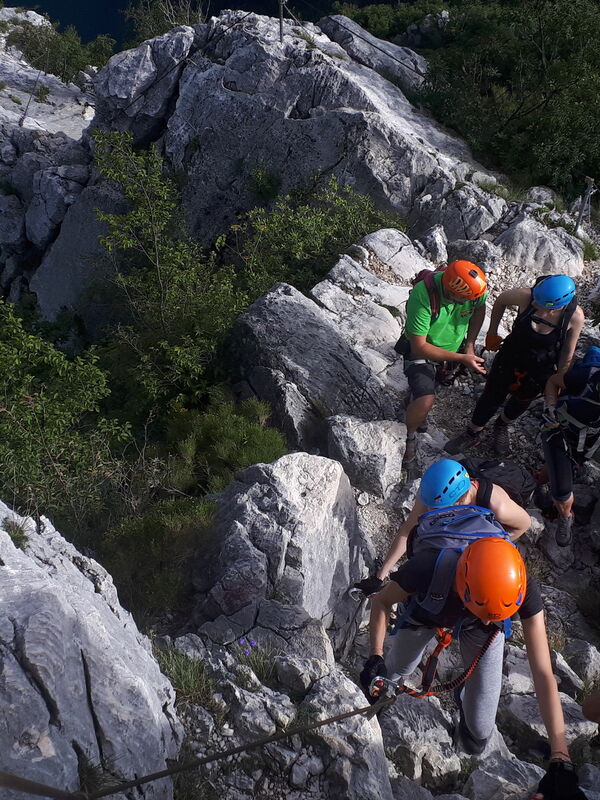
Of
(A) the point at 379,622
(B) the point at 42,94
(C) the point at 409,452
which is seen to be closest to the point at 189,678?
(A) the point at 379,622

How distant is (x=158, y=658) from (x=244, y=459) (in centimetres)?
243

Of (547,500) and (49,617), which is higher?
(547,500)

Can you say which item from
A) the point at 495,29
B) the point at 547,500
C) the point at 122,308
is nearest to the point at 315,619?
the point at 547,500

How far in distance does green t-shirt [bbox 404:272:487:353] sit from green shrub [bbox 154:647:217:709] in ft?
11.2

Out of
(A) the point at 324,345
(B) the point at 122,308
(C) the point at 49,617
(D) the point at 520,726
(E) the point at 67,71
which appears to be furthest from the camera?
(E) the point at 67,71

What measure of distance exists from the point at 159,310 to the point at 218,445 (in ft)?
8.89

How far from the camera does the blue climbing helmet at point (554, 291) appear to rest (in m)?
4.86

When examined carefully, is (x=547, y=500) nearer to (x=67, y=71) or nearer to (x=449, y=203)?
(x=449, y=203)

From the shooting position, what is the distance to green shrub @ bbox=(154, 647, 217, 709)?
131 inches

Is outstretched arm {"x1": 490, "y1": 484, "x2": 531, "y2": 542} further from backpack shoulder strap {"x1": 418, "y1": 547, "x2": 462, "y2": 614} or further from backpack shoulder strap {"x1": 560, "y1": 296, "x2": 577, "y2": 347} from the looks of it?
backpack shoulder strap {"x1": 560, "y1": 296, "x2": 577, "y2": 347}

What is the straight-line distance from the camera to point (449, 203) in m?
10.7

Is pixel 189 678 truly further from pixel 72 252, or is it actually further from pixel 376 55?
pixel 376 55

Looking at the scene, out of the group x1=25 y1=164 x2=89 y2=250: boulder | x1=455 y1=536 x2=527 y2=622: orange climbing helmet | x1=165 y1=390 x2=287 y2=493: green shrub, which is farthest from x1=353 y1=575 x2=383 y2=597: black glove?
x1=25 y1=164 x2=89 y2=250: boulder

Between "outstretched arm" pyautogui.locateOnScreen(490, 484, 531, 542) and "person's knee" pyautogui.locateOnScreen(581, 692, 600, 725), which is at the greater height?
"outstretched arm" pyautogui.locateOnScreen(490, 484, 531, 542)
